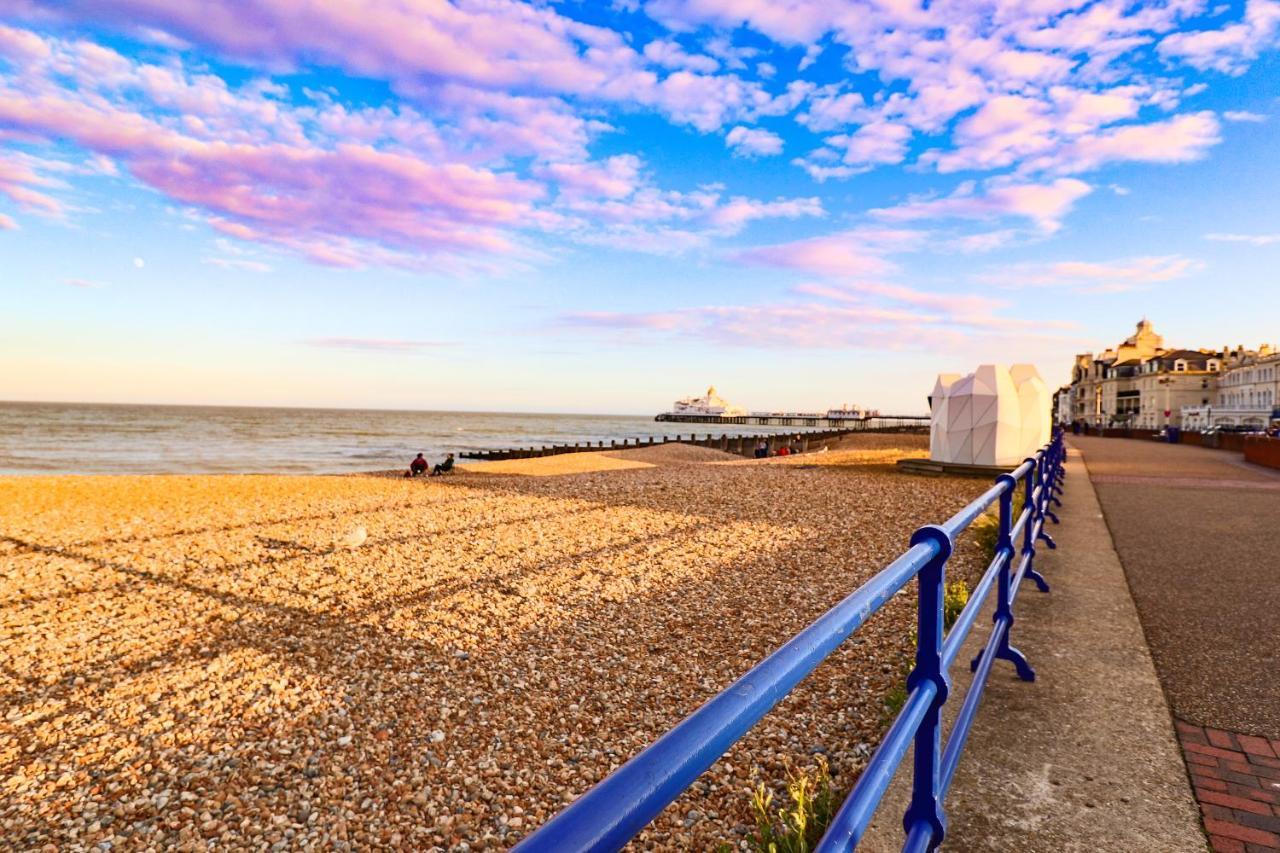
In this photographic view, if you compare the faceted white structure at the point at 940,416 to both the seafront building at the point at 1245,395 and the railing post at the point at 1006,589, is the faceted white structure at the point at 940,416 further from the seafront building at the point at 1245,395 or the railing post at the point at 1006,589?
the seafront building at the point at 1245,395

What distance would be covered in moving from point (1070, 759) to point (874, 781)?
7.27 ft

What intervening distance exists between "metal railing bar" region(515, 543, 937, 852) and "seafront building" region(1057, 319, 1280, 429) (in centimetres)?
7592

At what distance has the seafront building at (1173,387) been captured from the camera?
69.9 metres

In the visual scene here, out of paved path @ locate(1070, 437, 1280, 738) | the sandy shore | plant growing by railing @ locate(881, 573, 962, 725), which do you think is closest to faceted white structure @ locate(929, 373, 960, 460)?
paved path @ locate(1070, 437, 1280, 738)

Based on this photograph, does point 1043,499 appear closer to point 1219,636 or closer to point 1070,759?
point 1219,636

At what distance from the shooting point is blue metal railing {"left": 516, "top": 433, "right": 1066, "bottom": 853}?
0.72 metres

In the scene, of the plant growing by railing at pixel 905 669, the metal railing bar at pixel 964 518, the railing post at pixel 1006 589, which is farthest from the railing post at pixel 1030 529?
the metal railing bar at pixel 964 518

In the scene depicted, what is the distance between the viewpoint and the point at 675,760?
84 centimetres

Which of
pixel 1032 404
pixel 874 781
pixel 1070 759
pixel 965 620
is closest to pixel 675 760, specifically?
pixel 874 781

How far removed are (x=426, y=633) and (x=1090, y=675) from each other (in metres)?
5.01

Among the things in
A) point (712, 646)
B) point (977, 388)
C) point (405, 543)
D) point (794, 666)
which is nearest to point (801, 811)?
point (794, 666)

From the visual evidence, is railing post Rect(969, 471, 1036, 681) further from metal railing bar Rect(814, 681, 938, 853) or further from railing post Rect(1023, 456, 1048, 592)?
metal railing bar Rect(814, 681, 938, 853)

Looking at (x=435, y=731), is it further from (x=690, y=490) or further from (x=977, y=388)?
(x=977, y=388)

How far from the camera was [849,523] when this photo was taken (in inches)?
448
